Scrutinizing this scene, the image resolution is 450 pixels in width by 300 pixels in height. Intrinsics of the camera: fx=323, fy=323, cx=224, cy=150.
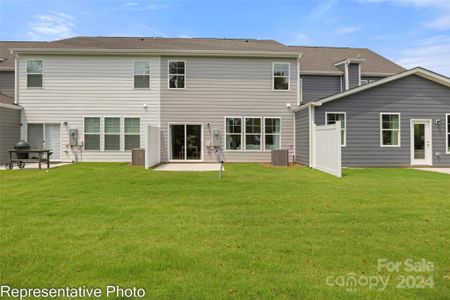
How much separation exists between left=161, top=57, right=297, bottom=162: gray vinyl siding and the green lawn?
819 centimetres

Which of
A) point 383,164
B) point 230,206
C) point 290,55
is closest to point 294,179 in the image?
point 230,206

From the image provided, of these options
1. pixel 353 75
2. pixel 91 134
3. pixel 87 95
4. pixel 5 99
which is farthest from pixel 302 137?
pixel 5 99

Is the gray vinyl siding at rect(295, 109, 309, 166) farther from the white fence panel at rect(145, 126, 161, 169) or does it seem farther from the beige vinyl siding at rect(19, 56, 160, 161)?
the beige vinyl siding at rect(19, 56, 160, 161)

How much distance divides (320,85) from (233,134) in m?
6.70

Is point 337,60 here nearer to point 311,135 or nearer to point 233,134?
point 311,135

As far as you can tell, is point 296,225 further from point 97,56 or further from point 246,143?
point 97,56

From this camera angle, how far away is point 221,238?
14.2 ft

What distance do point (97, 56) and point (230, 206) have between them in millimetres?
12929

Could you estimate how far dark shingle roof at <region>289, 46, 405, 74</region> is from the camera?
63.8 feet

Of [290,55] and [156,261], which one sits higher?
[290,55]

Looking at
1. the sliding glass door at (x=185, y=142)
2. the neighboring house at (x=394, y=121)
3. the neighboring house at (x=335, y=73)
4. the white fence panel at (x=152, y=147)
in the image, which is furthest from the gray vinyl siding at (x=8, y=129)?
the neighboring house at (x=335, y=73)

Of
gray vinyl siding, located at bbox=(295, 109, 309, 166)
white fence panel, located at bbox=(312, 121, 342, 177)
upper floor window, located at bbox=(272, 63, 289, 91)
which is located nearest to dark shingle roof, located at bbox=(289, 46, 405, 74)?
upper floor window, located at bbox=(272, 63, 289, 91)

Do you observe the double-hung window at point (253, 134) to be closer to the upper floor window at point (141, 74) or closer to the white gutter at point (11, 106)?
the upper floor window at point (141, 74)

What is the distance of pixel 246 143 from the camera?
53.4 ft
